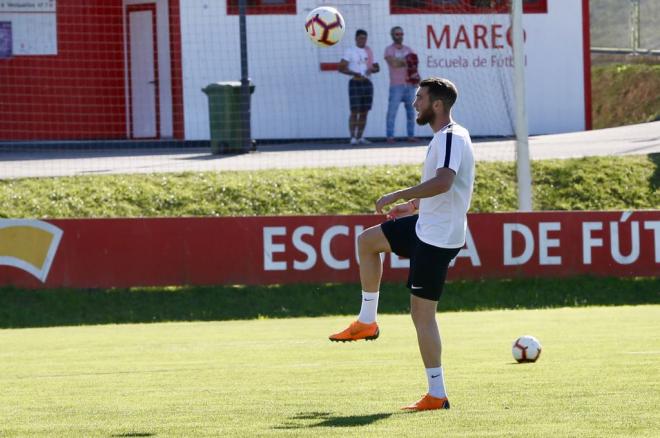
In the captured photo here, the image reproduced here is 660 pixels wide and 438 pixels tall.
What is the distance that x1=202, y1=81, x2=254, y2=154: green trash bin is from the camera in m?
24.4

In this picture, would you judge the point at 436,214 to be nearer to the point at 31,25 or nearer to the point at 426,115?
the point at 426,115

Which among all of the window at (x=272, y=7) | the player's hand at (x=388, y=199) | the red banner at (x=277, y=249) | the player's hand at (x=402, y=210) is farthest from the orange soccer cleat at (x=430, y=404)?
the window at (x=272, y=7)

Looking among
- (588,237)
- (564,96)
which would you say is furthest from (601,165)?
(564,96)

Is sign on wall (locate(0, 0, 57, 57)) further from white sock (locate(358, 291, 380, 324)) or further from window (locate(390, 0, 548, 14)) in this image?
white sock (locate(358, 291, 380, 324))

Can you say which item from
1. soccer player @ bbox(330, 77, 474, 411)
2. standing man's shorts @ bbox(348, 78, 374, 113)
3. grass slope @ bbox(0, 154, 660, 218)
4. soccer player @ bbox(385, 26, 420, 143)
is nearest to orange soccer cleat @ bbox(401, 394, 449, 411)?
soccer player @ bbox(330, 77, 474, 411)

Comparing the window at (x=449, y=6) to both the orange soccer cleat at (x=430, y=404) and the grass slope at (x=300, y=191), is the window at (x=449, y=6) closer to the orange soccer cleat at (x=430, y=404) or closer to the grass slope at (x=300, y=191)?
the grass slope at (x=300, y=191)

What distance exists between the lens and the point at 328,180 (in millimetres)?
21469

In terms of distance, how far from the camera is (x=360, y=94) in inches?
1033

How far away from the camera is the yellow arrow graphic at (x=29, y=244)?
1716cm

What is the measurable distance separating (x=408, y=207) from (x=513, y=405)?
171 cm

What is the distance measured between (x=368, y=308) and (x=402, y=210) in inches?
33.2

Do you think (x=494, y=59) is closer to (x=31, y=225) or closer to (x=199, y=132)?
(x=199, y=132)

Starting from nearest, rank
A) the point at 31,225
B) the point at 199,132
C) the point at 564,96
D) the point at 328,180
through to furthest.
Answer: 1. the point at 31,225
2. the point at 328,180
3. the point at 199,132
4. the point at 564,96

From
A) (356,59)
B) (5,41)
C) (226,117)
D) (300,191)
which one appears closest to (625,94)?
(356,59)
